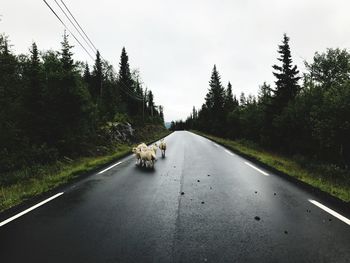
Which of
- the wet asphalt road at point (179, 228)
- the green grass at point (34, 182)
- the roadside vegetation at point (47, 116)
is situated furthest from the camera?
the roadside vegetation at point (47, 116)

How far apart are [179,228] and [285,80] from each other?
91.1 ft

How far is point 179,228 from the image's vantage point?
4582mm

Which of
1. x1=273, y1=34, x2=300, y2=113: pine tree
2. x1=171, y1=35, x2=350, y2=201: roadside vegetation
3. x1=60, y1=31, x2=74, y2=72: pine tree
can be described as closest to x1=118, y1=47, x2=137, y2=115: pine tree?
x1=171, y1=35, x2=350, y2=201: roadside vegetation

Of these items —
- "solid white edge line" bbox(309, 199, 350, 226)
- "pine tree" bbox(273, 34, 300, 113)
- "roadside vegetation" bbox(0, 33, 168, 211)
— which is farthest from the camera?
"pine tree" bbox(273, 34, 300, 113)

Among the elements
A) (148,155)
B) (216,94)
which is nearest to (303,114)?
(148,155)

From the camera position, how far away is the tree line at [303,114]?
15139 millimetres

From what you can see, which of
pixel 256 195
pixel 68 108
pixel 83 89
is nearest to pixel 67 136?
pixel 68 108

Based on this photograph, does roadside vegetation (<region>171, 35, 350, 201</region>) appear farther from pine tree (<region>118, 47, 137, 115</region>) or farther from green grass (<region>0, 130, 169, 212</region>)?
pine tree (<region>118, 47, 137, 115</region>)

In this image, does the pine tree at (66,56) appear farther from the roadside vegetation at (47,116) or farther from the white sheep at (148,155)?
the white sheep at (148,155)

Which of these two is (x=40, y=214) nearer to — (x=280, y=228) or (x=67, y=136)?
(x=280, y=228)

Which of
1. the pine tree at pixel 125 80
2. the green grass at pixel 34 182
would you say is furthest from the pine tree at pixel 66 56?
the pine tree at pixel 125 80

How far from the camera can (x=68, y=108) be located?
50.6ft

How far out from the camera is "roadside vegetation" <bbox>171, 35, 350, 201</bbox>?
10867 millimetres

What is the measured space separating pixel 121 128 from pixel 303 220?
25.9 metres
